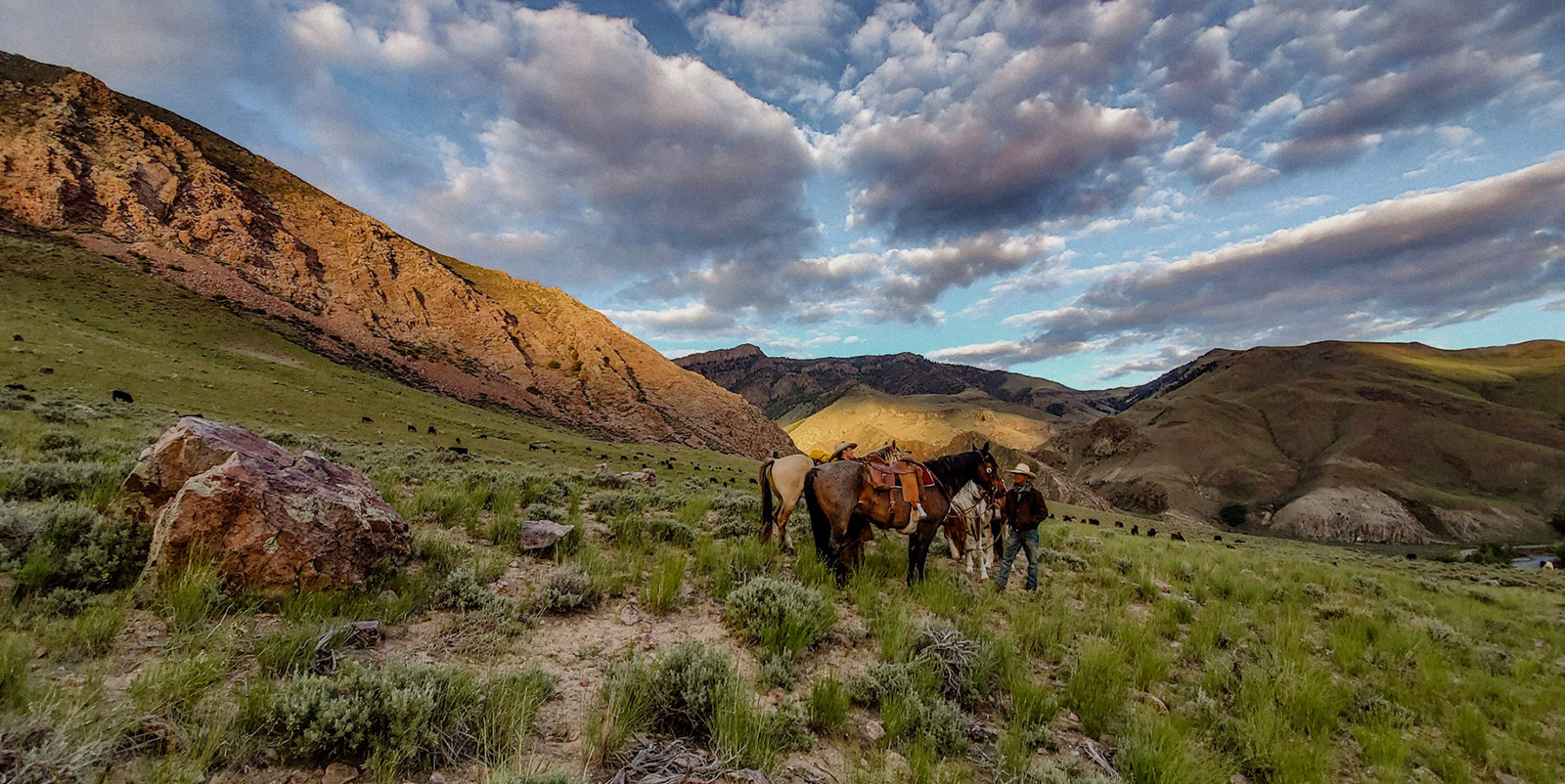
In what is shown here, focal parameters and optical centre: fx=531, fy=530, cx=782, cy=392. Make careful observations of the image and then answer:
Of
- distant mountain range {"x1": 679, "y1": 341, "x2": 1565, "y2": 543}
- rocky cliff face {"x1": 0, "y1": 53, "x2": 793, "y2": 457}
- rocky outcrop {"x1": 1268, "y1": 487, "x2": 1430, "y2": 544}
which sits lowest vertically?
rocky outcrop {"x1": 1268, "y1": 487, "x2": 1430, "y2": 544}

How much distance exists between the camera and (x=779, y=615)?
5.74 metres

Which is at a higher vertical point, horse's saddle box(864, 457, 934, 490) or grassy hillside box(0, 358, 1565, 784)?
horse's saddle box(864, 457, 934, 490)

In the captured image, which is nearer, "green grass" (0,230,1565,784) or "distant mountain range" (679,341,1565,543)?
"green grass" (0,230,1565,784)

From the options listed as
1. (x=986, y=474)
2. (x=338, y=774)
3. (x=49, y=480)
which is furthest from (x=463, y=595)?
(x=986, y=474)

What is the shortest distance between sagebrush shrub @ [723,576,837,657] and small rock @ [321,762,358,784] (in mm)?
3144

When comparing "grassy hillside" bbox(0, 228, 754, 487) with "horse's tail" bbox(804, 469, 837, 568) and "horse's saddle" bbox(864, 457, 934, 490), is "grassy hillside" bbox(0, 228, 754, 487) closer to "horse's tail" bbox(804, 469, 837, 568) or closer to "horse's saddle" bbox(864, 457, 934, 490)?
"horse's tail" bbox(804, 469, 837, 568)

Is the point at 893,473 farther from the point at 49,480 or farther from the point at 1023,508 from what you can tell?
the point at 49,480

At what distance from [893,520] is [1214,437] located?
162922 mm

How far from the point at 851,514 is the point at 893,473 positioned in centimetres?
95

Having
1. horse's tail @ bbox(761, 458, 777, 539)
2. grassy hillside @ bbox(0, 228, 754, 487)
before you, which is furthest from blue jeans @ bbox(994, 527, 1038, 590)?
grassy hillside @ bbox(0, 228, 754, 487)

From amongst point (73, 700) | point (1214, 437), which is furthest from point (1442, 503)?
point (73, 700)

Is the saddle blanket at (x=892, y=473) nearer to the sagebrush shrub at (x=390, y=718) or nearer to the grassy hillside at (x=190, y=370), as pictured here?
the sagebrush shrub at (x=390, y=718)

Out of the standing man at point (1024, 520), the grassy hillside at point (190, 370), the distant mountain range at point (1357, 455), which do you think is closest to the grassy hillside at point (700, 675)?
the standing man at point (1024, 520)

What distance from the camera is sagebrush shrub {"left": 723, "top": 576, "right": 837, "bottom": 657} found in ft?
17.6
